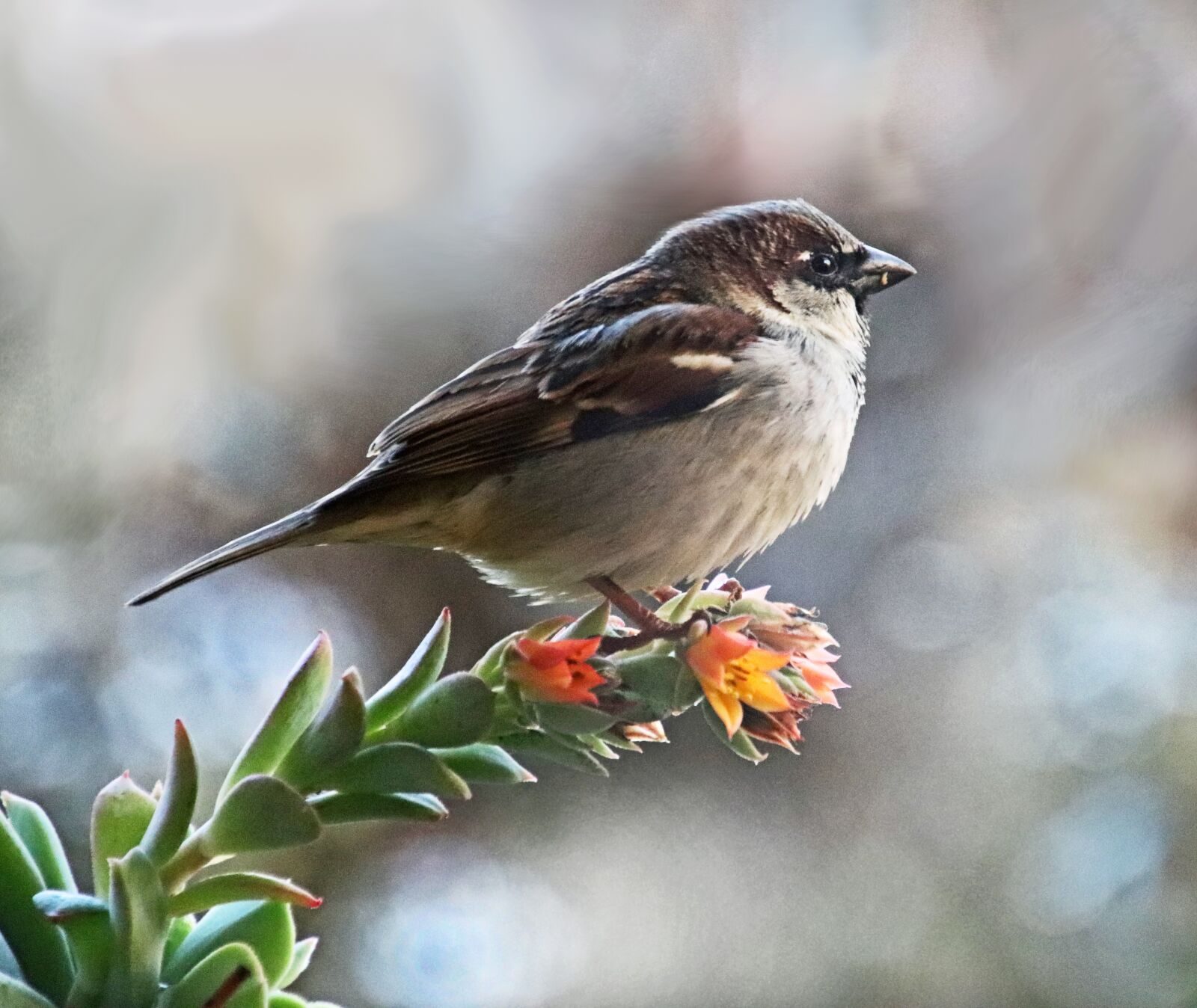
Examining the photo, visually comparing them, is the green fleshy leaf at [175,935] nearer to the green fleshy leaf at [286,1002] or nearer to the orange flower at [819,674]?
the green fleshy leaf at [286,1002]

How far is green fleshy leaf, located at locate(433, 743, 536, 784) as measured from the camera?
390 millimetres

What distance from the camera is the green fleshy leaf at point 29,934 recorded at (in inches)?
14.6

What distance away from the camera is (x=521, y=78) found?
1021 millimetres

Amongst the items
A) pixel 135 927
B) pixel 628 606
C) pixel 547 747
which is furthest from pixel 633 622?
pixel 135 927

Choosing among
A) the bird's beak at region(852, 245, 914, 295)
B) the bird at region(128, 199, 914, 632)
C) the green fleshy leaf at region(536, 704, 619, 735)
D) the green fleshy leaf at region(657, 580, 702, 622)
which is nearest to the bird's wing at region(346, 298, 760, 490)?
the bird at region(128, 199, 914, 632)

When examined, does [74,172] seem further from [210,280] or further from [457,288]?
[457,288]

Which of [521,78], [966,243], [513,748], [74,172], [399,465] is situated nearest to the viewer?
[513,748]

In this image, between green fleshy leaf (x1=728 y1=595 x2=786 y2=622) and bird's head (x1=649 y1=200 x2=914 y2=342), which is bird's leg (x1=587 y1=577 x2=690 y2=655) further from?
bird's head (x1=649 y1=200 x2=914 y2=342)

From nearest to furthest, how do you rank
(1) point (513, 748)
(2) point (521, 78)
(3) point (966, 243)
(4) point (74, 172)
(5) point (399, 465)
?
(1) point (513, 748)
(5) point (399, 465)
(4) point (74, 172)
(2) point (521, 78)
(3) point (966, 243)

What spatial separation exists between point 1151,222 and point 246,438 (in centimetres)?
89

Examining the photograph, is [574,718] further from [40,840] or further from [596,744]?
[40,840]

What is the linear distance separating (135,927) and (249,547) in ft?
1.05

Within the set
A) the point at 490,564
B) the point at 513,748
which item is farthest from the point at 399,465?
the point at 513,748

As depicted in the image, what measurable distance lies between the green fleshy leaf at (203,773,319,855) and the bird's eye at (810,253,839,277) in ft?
2.08
